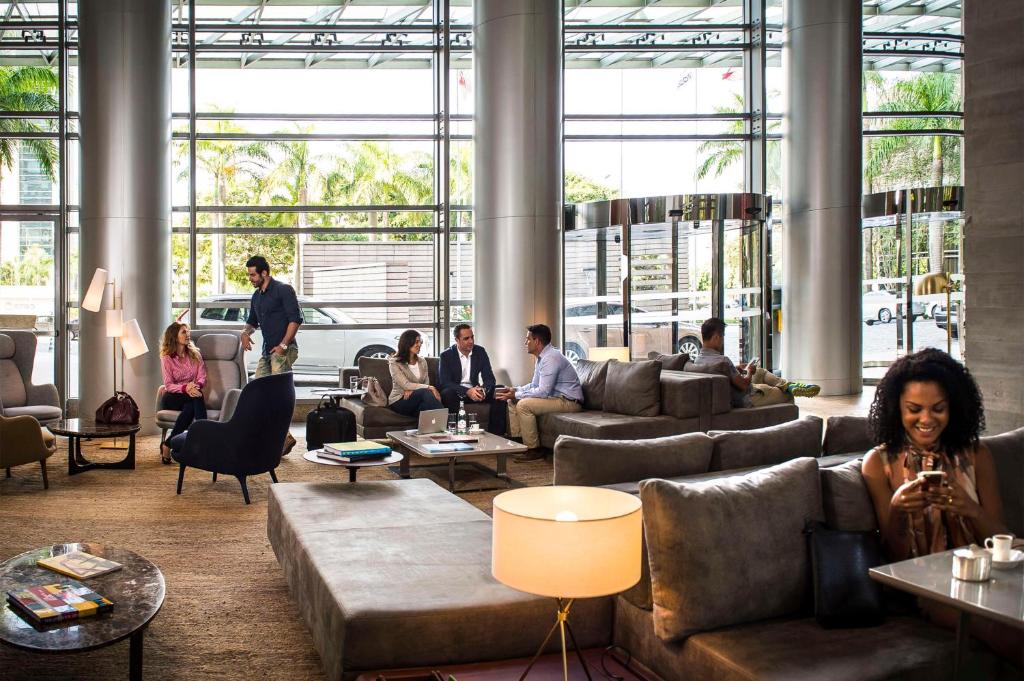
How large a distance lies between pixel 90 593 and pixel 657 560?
6.36 ft

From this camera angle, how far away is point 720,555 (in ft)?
9.44

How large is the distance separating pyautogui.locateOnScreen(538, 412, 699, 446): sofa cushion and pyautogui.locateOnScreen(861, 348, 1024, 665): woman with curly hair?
4202 millimetres

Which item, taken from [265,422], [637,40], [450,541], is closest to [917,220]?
[637,40]

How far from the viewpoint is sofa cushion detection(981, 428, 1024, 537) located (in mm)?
3648

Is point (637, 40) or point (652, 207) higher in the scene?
point (637, 40)

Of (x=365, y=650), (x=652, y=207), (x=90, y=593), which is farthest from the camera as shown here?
(x=652, y=207)

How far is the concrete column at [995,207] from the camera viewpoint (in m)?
5.74

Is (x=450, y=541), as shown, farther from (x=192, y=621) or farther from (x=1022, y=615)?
(x=1022, y=615)

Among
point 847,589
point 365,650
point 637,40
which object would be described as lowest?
point 365,650

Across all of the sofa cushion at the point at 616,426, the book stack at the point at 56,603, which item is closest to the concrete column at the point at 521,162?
the sofa cushion at the point at 616,426

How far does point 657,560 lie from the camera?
2.91 m

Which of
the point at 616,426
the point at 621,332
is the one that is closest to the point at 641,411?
the point at 616,426

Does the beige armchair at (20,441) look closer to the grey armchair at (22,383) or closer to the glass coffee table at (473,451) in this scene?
the grey armchair at (22,383)

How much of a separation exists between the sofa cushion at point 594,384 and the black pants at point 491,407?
0.73 meters
